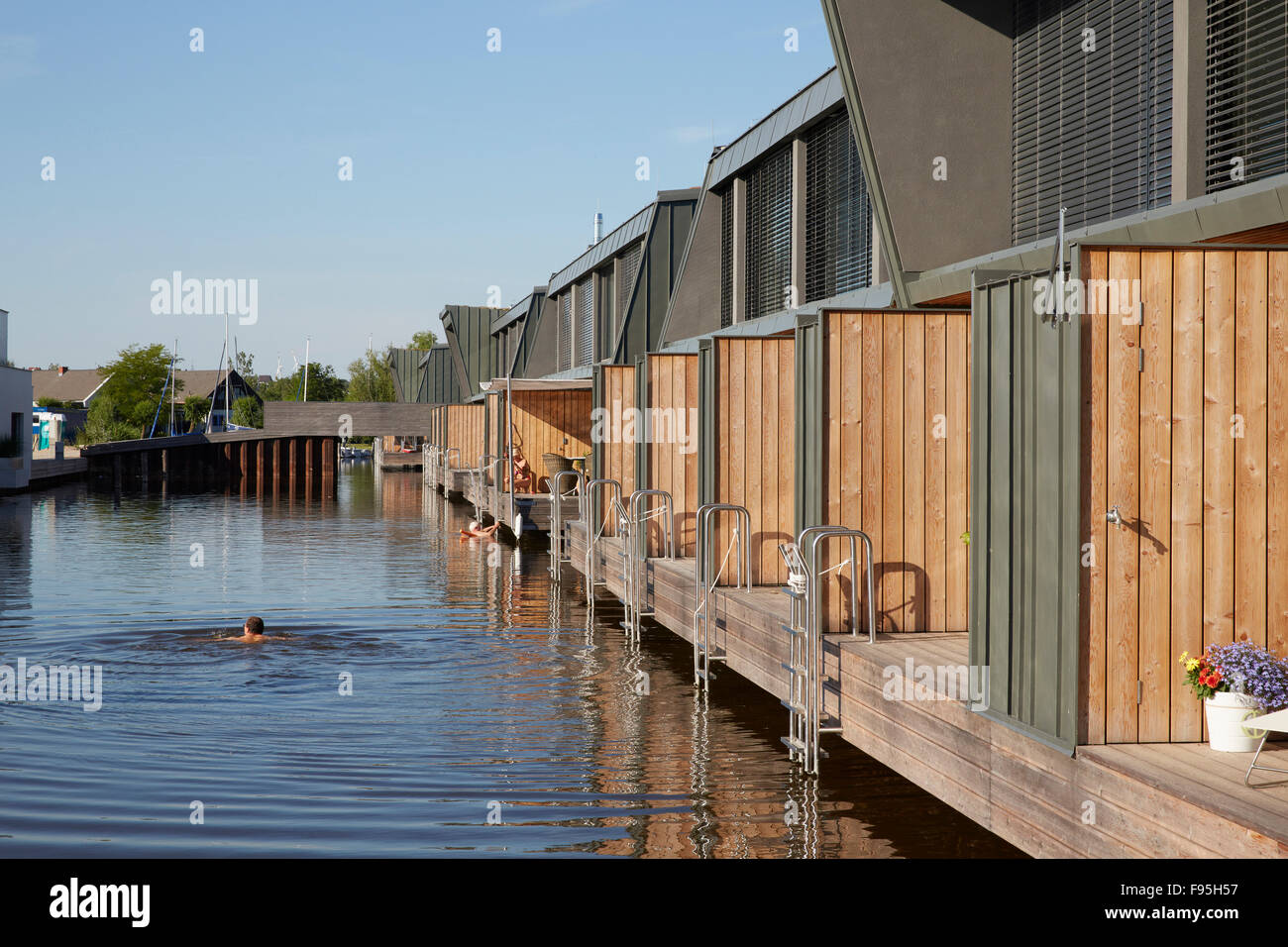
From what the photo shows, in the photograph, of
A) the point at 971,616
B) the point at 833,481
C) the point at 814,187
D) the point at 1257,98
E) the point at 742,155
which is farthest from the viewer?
the point at 742,155

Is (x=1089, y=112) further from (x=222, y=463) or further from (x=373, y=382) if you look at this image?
(x=373, y=382)

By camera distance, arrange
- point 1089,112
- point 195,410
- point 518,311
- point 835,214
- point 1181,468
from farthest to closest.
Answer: point 195,410, point 518,311, point 835,214, point 1089,112, point 1181,468

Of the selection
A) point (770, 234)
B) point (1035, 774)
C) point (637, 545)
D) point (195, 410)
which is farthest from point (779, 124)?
point (195, 410)

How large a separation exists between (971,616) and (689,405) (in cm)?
827

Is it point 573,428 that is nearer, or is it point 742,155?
point 742,155

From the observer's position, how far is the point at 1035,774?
5.33 m

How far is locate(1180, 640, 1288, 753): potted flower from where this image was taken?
485 centimetres

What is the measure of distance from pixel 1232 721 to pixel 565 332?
34783 mm

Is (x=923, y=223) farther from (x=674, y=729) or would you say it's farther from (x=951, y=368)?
(x=674, y=729)

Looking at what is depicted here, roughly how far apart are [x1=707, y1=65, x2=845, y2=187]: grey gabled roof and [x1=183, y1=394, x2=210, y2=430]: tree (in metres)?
75.4

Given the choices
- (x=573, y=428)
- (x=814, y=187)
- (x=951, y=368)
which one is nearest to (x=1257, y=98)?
(x=951, y=368)

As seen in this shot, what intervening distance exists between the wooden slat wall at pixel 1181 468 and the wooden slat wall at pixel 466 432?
1333 inches

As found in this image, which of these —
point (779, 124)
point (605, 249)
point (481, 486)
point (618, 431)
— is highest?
point (605, 249)
